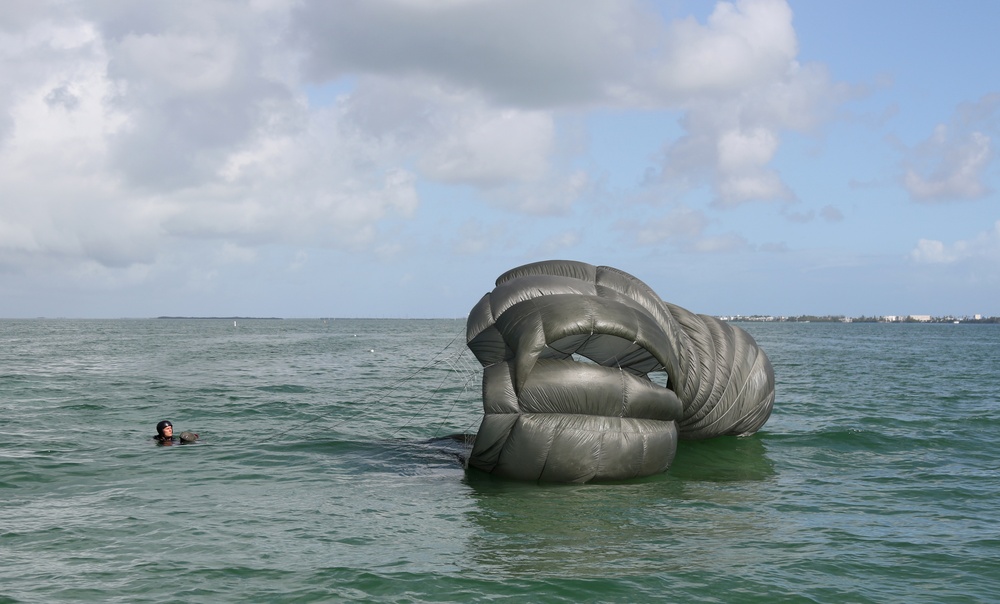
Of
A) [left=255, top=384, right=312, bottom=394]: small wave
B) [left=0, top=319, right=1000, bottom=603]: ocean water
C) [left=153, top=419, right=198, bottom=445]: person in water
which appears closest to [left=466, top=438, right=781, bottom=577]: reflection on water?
[left=0, top=319, right=1000, bottom=603]: ocean water

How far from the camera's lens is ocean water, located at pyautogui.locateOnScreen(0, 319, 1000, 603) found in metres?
9.51

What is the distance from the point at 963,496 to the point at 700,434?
239 inches

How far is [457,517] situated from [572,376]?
3.43 meters

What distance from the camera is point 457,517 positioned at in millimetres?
12508

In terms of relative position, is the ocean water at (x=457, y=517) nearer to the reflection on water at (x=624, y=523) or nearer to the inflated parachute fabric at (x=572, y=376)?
the reflection on water at (x=624, y=523)

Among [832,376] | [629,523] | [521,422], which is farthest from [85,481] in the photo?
[832,376]

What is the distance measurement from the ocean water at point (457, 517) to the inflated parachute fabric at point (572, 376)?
56 cm

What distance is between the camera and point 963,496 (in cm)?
1450

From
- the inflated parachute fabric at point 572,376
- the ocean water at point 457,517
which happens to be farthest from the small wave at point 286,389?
the inflated parachute fabric at point 572,376

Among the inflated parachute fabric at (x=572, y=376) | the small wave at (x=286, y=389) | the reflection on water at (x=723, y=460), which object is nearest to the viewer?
the inflated parachute fabric at (x=572, y=376)

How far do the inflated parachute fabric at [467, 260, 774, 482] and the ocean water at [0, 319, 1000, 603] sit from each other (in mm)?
562

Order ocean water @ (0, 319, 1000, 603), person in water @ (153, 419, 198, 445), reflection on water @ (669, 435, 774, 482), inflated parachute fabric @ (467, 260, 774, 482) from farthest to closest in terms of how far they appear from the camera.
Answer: person in water @ (153, 419, 198, 445)
reflection on water @ (669, 435, 774, 482)
inflated parachute fabric @ (467, 260, 774, 482)
ocean water @ (0, 319, 1000, 603)

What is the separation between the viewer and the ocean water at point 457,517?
9.51 m

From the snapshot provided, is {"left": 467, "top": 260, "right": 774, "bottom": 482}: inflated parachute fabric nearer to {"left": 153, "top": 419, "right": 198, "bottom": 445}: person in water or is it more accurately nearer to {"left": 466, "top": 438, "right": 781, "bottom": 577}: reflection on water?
{"left": 466, "top": 438, "right": 781, "bottom": 577}: reflection on water
